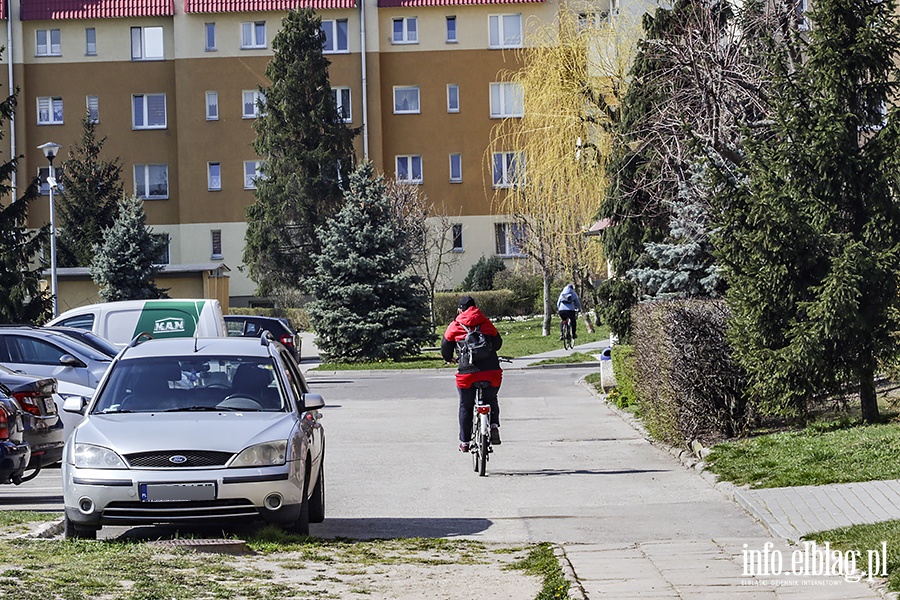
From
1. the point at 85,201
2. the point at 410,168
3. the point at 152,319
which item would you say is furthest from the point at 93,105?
the point at 152,319

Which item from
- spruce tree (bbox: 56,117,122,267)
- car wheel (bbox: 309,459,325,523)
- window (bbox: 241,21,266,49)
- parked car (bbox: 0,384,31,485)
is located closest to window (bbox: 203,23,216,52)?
window (bbox: 241,21,266,49)

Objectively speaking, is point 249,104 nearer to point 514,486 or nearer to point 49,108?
point 49,108

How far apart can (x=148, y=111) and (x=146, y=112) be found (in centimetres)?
10

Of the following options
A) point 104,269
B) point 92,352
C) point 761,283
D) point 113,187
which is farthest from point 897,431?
point 113,187

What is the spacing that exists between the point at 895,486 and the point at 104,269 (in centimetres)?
3424

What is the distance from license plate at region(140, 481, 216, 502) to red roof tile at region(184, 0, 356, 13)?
163 feet

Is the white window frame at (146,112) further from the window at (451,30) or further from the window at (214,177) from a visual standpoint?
the window at (451,30)

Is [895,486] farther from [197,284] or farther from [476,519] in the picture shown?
[197,284]

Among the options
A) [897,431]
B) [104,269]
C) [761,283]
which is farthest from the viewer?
[104,269]

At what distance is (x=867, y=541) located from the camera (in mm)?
8109

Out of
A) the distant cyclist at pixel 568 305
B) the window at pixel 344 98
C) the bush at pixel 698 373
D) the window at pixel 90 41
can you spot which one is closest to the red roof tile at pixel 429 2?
the window at pixel 344 98

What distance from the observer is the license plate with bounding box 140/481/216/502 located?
29.6ft

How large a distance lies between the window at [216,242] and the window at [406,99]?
31.7ft

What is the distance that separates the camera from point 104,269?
41281 millimetres
